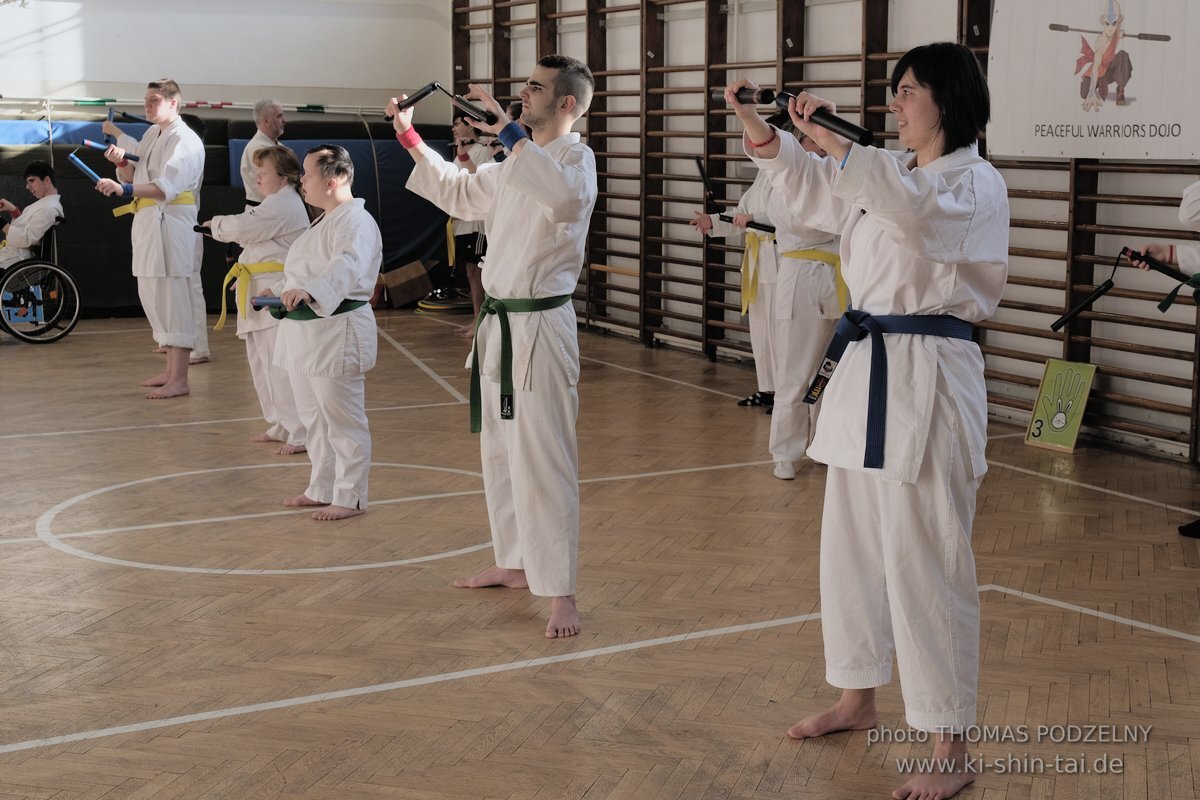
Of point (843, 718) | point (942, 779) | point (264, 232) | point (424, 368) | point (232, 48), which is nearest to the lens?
point (942, 779)

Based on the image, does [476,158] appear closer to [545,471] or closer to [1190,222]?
[1190,222]

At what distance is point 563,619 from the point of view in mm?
3795

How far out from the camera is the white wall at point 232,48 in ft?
37.1

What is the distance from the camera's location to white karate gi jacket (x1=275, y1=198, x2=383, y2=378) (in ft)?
16.1

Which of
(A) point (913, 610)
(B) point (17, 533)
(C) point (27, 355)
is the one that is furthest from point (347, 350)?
(C) point (27, 355)

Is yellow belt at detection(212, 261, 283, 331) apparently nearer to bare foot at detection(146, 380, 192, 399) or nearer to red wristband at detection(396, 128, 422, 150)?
bare foot at detection(146, 380, 192, 399)

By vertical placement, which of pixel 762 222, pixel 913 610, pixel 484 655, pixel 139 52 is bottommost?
pixel 484 655

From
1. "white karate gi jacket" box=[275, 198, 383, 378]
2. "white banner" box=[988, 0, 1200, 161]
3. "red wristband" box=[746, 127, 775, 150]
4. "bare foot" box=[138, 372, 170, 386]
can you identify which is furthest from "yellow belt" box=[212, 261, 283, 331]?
"red wristband" box=[746, 127, 775, 150]

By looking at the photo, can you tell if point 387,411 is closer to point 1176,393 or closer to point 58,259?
point 1176,393

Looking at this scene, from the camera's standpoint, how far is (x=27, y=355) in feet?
29.3

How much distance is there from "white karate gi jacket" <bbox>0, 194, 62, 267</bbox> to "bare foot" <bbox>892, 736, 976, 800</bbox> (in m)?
8.16

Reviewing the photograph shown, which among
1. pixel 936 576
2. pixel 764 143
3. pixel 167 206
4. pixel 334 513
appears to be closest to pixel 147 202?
pixel 167 206

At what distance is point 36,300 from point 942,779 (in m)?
8.20

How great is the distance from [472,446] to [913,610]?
12.4 feet
